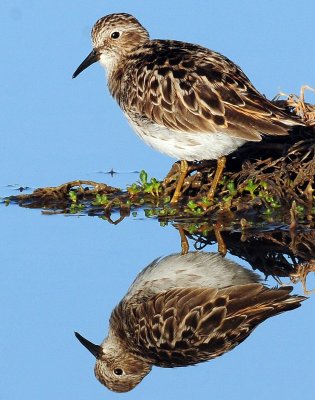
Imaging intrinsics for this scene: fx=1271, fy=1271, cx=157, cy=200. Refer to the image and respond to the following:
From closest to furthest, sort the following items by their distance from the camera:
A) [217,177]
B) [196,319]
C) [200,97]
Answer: [196,319], [200,97], [217,177]

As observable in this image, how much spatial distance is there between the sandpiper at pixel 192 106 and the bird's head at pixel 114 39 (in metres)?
0.66

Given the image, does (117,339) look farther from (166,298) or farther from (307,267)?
(307,267)

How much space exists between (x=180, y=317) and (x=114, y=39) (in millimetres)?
4941

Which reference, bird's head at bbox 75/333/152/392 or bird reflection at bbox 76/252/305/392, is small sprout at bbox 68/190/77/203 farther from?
bird's head at bbox 75/333/152/392

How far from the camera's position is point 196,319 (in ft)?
33.5

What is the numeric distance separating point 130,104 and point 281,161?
173 centimetres

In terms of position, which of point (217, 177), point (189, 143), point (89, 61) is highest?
point (89, 61)

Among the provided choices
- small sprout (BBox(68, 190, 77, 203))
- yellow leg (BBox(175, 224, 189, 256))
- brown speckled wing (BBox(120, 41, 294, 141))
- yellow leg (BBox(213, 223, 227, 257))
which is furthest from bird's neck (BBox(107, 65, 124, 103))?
yellow leg (BBox(213, 223, 227, 257))

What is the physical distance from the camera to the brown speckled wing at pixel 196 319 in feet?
32.1

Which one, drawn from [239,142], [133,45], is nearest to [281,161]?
[239,142]

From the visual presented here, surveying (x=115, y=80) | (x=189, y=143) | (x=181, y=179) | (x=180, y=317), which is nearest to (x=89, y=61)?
(x=115, y=80)

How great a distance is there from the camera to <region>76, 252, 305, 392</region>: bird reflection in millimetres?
9758

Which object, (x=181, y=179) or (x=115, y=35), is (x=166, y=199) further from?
(x=115, y=35)

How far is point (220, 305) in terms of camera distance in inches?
407
